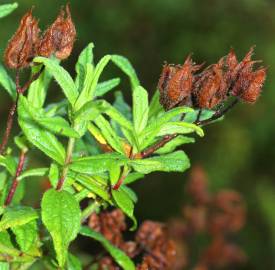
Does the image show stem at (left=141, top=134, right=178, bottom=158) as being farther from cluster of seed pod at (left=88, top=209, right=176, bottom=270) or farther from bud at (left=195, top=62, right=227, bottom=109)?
cluster of seed pod at (left=88, top=209, right=176, bottom=270)

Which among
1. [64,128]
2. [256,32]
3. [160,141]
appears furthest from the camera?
[256,32]

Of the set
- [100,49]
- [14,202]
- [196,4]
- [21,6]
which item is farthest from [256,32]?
[14,202]

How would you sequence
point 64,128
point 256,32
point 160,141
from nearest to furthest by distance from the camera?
point 64,128 → point 160,141 → point 256,32

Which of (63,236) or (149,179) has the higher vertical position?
(63,236)

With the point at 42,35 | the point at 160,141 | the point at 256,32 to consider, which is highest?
the point at 42,35

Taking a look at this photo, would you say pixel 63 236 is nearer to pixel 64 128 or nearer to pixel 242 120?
pixel 64 128

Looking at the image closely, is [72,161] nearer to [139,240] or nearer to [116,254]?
[116,254]
